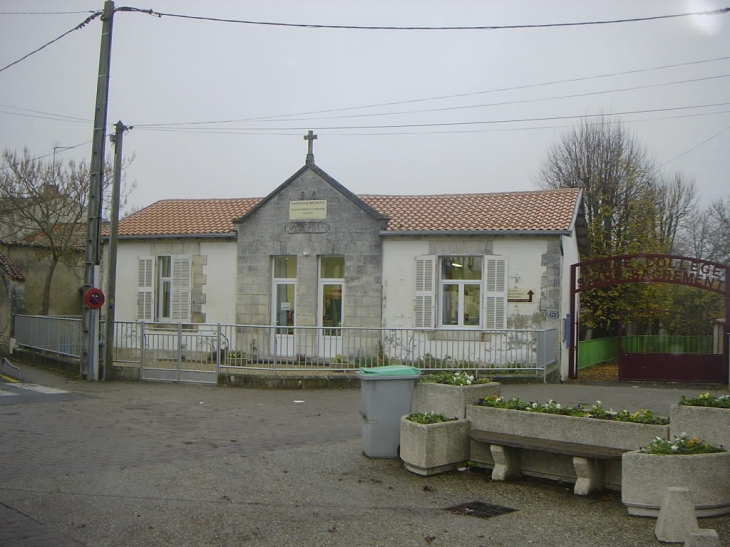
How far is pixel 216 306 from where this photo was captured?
2105cm

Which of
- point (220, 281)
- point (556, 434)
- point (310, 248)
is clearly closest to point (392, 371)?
point (556, 434)

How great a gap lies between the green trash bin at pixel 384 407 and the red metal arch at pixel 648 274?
36.9 ft

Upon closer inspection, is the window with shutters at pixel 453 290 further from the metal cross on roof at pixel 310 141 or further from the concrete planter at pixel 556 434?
the concrete planter at pixel 556 434

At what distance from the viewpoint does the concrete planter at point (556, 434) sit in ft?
24.1

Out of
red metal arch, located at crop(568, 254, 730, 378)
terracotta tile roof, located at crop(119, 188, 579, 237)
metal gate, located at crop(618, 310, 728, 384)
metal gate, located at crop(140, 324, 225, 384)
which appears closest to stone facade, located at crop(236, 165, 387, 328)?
terracotta tile roof, located at crop(119, 188, 579, 237)

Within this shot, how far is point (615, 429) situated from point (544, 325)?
11.1 meters

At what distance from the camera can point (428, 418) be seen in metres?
8.35

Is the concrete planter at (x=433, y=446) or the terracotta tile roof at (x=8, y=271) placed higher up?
the terracotta tile roof at (x=8, y=271)

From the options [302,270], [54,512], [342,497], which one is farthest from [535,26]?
A: [54,512]

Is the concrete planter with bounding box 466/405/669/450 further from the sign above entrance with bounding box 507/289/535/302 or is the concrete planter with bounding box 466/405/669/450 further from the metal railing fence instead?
the sign above entrance with bounding box 507/289/535/302

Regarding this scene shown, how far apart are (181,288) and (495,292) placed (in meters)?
8.49

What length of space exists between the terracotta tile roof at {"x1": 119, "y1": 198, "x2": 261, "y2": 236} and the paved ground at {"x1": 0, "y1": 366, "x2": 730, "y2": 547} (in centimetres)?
990

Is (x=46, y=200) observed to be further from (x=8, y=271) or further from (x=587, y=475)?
(x=587, y=475)

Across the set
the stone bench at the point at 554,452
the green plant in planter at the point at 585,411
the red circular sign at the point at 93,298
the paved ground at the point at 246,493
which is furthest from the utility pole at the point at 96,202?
the stone bench at the point at 554,452
